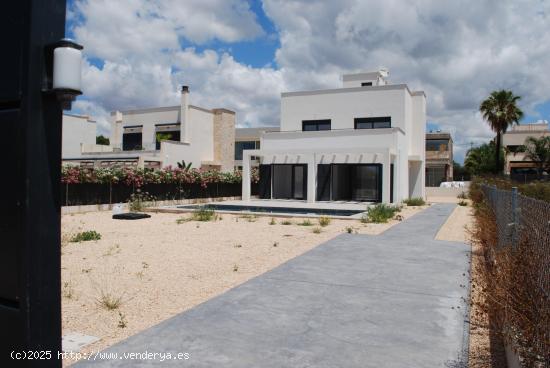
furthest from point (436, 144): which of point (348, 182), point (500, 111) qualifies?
point (348, 182)

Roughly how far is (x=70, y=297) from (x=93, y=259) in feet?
9.04

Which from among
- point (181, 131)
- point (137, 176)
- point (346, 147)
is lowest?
point (137, 176)

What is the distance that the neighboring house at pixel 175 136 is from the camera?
37219 millimetres

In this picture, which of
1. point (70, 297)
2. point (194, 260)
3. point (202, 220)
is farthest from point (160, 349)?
point (202, 220)

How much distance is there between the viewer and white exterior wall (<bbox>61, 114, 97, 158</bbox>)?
40250 millimetres

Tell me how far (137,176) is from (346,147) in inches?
446

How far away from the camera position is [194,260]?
27.0 feet

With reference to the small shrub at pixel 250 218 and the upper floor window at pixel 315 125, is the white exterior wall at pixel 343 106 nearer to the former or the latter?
the upper floor window at pixel 315 125

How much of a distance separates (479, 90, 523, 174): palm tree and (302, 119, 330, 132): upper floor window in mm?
17524

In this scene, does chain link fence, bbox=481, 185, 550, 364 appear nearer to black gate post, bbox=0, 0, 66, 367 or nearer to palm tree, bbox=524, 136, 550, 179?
black gate post, bbox=0, 0, 66, 367

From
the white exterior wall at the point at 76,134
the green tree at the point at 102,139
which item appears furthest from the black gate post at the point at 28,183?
the green tree at the point at 102,139

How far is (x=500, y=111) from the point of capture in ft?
126

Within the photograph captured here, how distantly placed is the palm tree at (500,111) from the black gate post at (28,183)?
41.3m

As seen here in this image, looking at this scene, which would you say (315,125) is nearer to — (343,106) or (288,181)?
(343,106)
